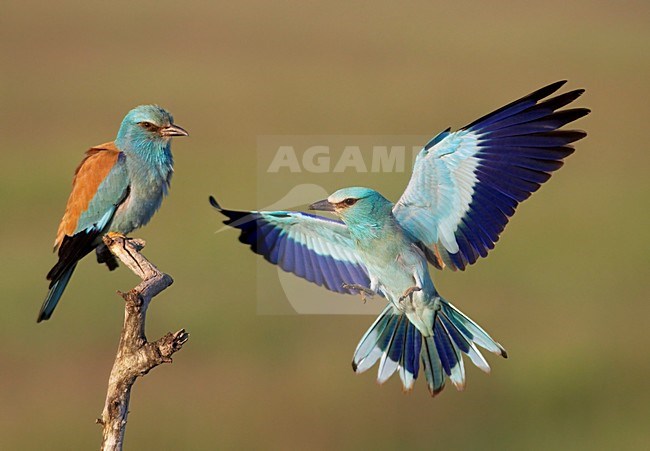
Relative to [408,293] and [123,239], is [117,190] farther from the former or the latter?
[408,293]

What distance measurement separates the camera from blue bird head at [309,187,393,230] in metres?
6.19

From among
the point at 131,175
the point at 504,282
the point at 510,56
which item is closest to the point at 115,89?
the point at 510,56

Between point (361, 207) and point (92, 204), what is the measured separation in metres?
1.41

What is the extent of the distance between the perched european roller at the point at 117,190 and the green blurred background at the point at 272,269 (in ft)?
10.6

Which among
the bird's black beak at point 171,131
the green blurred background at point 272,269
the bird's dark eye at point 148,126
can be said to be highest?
the bird's dark eye at point 148,126

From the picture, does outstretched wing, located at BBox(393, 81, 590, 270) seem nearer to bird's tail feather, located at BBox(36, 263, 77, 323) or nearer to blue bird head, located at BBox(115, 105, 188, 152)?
blue bird head, located at BBox(115, 105, 188, 152)

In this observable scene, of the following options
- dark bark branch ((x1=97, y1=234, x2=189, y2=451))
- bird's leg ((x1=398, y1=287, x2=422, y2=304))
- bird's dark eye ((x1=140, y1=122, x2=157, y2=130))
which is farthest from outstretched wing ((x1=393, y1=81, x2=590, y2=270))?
dark bark branch ((x1=97, y1=234, x2=189, y2=451))

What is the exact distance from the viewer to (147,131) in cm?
689

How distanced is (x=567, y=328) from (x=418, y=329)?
5.76 m

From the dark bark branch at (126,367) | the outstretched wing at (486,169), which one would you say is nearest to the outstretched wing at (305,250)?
the outstretched wing at (486,169)

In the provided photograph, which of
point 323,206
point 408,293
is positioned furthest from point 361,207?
point 408,293

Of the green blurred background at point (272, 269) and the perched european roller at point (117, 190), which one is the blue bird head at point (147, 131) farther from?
the green blurred background at point (272, 269)

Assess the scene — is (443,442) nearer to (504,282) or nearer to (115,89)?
(504,282)

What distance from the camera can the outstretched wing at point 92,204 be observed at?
6.66 m
